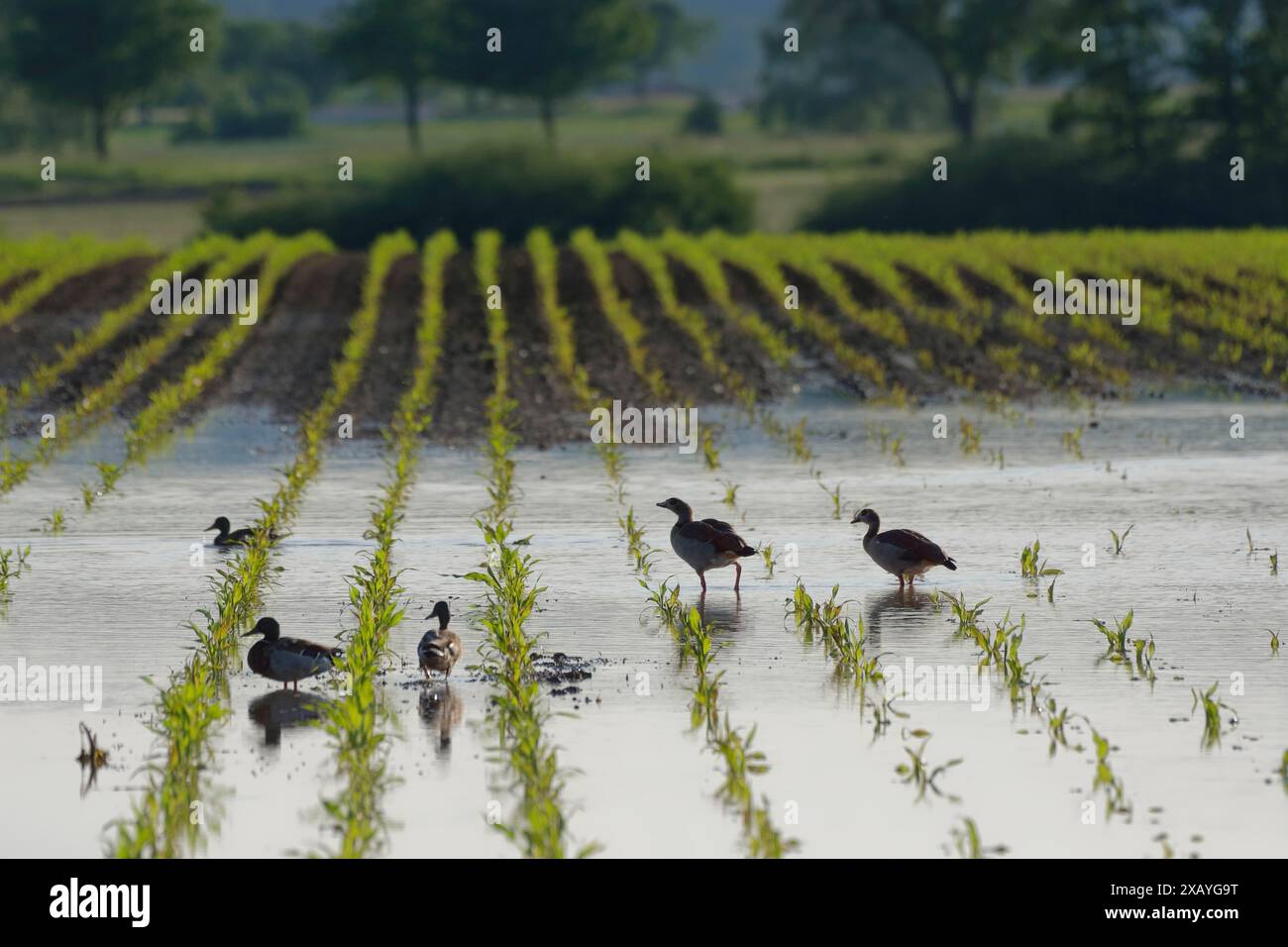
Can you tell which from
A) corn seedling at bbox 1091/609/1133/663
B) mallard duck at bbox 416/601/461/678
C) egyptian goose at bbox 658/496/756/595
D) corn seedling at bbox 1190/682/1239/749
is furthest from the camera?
egyptian goose at bbox 658/496/756/595

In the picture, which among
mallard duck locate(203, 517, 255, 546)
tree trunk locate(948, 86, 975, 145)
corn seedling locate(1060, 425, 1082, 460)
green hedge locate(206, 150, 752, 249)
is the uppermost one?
tree trunk locate(948, 86, 975, 145)

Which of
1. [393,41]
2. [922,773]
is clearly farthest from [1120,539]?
[393,41]

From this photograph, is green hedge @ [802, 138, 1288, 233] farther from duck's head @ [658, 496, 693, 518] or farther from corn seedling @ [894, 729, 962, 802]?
corn seedling @ [894, 729, 962, 802]

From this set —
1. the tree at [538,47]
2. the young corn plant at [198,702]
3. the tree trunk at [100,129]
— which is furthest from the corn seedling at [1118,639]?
the tree trunk at [100,129]

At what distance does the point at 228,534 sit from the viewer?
46.2ft

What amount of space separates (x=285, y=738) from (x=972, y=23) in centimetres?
6475

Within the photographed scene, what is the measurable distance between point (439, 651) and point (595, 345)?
18542 mm

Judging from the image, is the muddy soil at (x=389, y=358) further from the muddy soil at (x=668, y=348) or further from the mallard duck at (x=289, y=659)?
the mallard duck at (x=289, y=659)

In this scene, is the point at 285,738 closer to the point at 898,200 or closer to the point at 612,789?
the point at 612,789

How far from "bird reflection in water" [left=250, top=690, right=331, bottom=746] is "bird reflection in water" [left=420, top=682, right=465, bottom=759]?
0.47 metres

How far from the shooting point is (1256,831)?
783 centimetres

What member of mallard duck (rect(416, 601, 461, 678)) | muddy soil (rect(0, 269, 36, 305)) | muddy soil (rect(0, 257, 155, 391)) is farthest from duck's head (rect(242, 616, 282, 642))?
muddy soil (rect(0, 269, 36, 305))

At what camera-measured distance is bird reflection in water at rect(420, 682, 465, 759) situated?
9.26 meters

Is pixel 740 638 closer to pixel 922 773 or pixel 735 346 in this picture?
pixel 922 773
